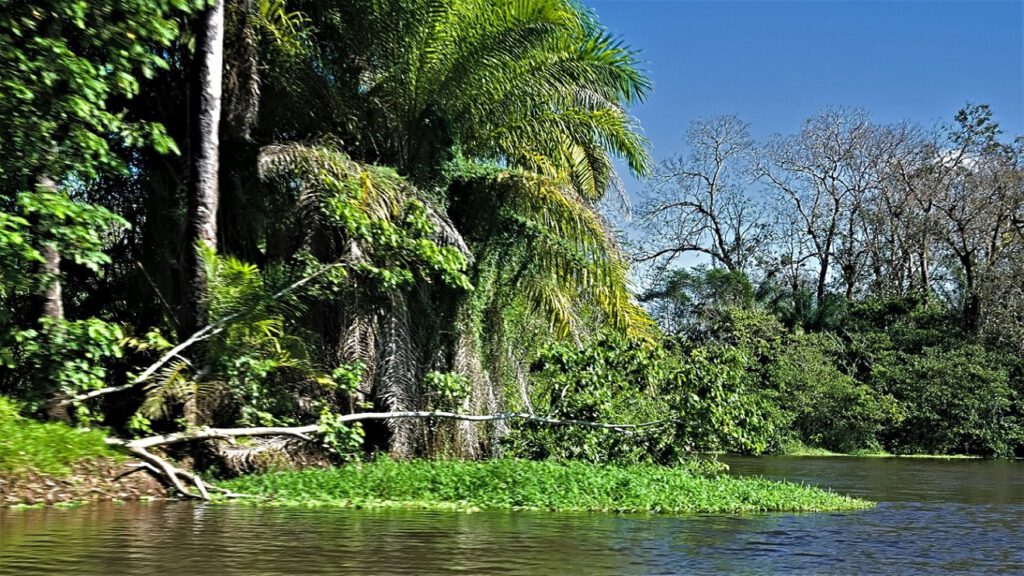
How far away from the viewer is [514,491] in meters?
11.2

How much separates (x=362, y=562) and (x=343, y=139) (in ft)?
33.3

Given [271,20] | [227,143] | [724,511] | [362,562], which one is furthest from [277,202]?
[362,562]

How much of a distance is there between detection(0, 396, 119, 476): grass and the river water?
0.90 metres

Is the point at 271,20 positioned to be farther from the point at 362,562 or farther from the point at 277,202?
the point at 362,562

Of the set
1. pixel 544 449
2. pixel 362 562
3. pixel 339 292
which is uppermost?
pixel 339 292

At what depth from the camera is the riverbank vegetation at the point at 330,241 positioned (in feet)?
36.9

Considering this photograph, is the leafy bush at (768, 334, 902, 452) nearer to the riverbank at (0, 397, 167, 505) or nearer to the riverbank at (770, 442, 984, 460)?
the riverbank at (770, 442, 984, 460)

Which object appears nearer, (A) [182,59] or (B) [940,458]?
(A) [182,59]

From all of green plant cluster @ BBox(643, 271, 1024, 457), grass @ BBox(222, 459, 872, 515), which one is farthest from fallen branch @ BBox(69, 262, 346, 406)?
green plant cluster @ BBox(643, 271, 1024, 457)

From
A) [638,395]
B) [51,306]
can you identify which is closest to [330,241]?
[51,306]

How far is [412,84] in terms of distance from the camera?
14.9 metres

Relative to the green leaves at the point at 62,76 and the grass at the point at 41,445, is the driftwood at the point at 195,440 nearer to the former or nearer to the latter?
the grass at the point at 41,445

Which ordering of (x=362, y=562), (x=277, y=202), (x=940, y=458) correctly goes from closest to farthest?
(x=362, y=562), (x=277, y=202), (x=940, y=458)

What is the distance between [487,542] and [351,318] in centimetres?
718
